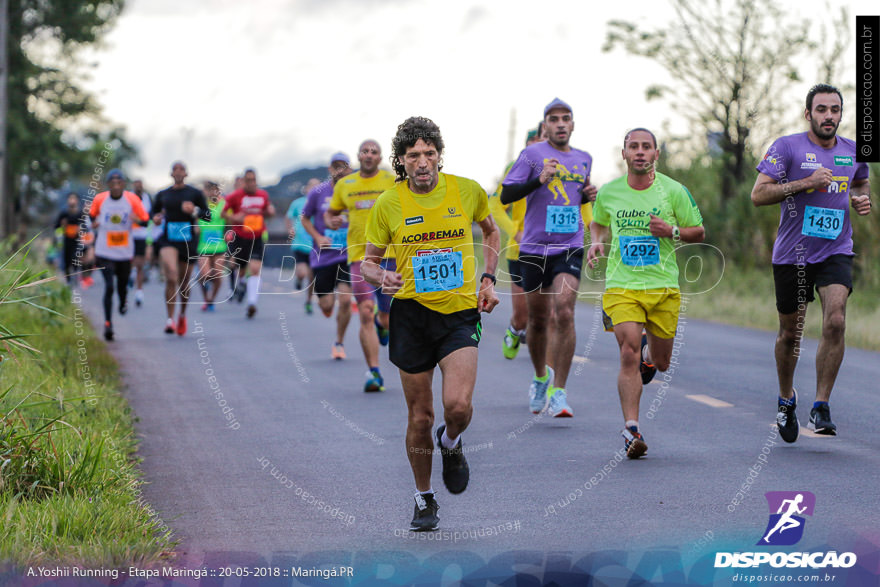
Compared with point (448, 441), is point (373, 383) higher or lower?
lower

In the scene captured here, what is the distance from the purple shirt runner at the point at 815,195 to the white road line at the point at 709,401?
80.9 inches

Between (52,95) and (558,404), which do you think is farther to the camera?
(52,95)

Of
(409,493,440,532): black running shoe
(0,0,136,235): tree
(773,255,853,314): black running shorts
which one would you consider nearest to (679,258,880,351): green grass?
(773,255,853,314): black running shorts

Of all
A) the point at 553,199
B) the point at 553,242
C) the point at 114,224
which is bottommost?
the point at 114,224

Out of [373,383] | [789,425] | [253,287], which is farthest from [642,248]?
[253,287]

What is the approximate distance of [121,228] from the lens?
15312 mm

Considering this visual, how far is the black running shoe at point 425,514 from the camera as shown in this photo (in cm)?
602

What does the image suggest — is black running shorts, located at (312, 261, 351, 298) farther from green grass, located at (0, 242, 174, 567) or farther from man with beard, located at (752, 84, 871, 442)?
man with beard, located at (752, 84, 871, 442)

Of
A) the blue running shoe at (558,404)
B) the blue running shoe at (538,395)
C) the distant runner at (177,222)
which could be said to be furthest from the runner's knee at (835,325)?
the distant runner at (177,222)

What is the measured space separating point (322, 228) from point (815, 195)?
6.72m

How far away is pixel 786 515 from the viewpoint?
6.15m

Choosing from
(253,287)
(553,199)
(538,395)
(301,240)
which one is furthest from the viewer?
(301,240)

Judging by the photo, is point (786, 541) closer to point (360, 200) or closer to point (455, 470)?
point (455, 470)

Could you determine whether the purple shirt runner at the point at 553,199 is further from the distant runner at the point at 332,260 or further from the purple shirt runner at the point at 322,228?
the purple shirt runner at the point at 322,228
